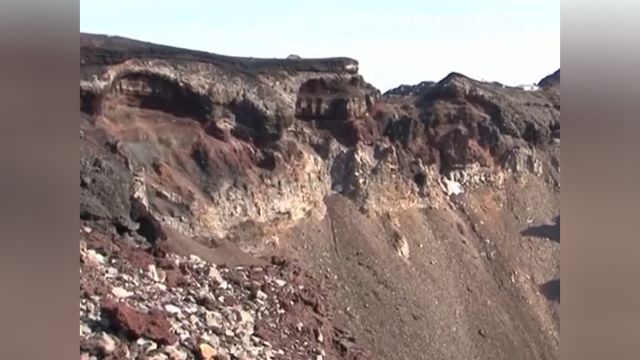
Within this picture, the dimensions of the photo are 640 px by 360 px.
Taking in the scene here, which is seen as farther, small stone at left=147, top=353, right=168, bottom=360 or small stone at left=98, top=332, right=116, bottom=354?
small stone at left=147, top=353, right=168, bottom=360

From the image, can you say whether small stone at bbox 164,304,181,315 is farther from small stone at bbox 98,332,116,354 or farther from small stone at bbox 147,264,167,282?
small stone at bbox 98,332,116,354

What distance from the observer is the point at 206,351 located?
3.70 metres

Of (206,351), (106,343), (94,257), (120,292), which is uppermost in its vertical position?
(94,257)

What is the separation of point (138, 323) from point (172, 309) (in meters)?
0.38

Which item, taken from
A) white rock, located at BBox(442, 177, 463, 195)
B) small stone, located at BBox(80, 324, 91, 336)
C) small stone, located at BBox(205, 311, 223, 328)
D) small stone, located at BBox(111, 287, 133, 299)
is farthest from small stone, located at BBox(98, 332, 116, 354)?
white rock, located at BBox(442, 177, 463, 195)

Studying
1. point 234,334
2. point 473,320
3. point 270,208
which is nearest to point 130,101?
→ point 270,208

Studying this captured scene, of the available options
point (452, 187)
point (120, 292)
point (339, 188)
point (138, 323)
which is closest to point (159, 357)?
point (138, 323)

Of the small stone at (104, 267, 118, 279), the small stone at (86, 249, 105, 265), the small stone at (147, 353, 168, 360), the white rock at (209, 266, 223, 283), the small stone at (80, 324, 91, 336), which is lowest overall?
the small stone at (147, 353, 168, 360)

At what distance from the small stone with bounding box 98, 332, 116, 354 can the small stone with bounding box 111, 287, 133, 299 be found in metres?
0.36

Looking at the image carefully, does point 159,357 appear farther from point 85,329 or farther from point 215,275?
point 215,275

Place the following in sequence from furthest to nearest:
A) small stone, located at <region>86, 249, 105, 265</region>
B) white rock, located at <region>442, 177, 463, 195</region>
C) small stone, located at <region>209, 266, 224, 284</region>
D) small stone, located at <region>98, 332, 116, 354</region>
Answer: white rock, located at <region>442, 177, 463, 195</region>, small stone, located at <region>209, 266, 224, 284</region>, small stone, located at <region>86, 249, 105, 265</region>, small stone, located at <region>98, 332, 116, 354</region>

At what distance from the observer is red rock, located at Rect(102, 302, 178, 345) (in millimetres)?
3440
